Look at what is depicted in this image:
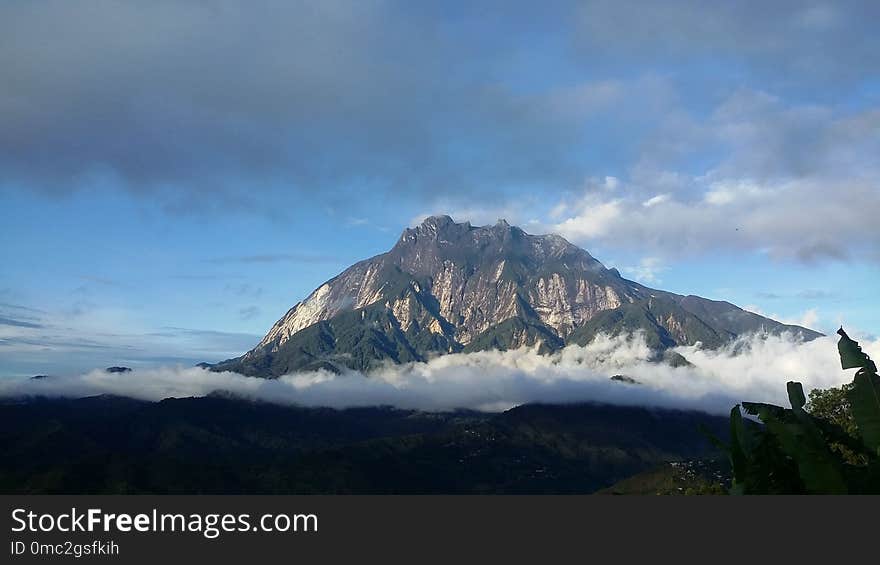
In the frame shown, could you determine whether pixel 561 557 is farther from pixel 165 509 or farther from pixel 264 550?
pixel 165 509

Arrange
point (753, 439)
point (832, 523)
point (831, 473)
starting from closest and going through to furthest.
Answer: point (832, 523) < point (831, 473) < point (753, 439)

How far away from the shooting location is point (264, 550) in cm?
2288

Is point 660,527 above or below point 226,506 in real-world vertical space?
below

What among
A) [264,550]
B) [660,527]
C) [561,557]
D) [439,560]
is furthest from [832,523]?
[264,550]

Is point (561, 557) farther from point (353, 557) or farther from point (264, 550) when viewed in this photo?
point (264, 550)

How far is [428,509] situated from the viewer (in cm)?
2341

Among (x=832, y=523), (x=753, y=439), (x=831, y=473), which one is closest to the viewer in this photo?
(x=832, y=523)

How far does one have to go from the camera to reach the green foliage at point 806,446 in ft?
81.6

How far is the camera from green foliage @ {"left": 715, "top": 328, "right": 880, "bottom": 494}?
979 inches

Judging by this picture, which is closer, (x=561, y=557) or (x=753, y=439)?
(x=561, y=557)

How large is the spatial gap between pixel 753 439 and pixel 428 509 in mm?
14885

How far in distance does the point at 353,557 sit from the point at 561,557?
6256 mm

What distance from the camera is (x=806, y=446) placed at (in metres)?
25.1

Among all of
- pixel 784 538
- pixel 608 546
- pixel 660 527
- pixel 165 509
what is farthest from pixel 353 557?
pixel 784 538
